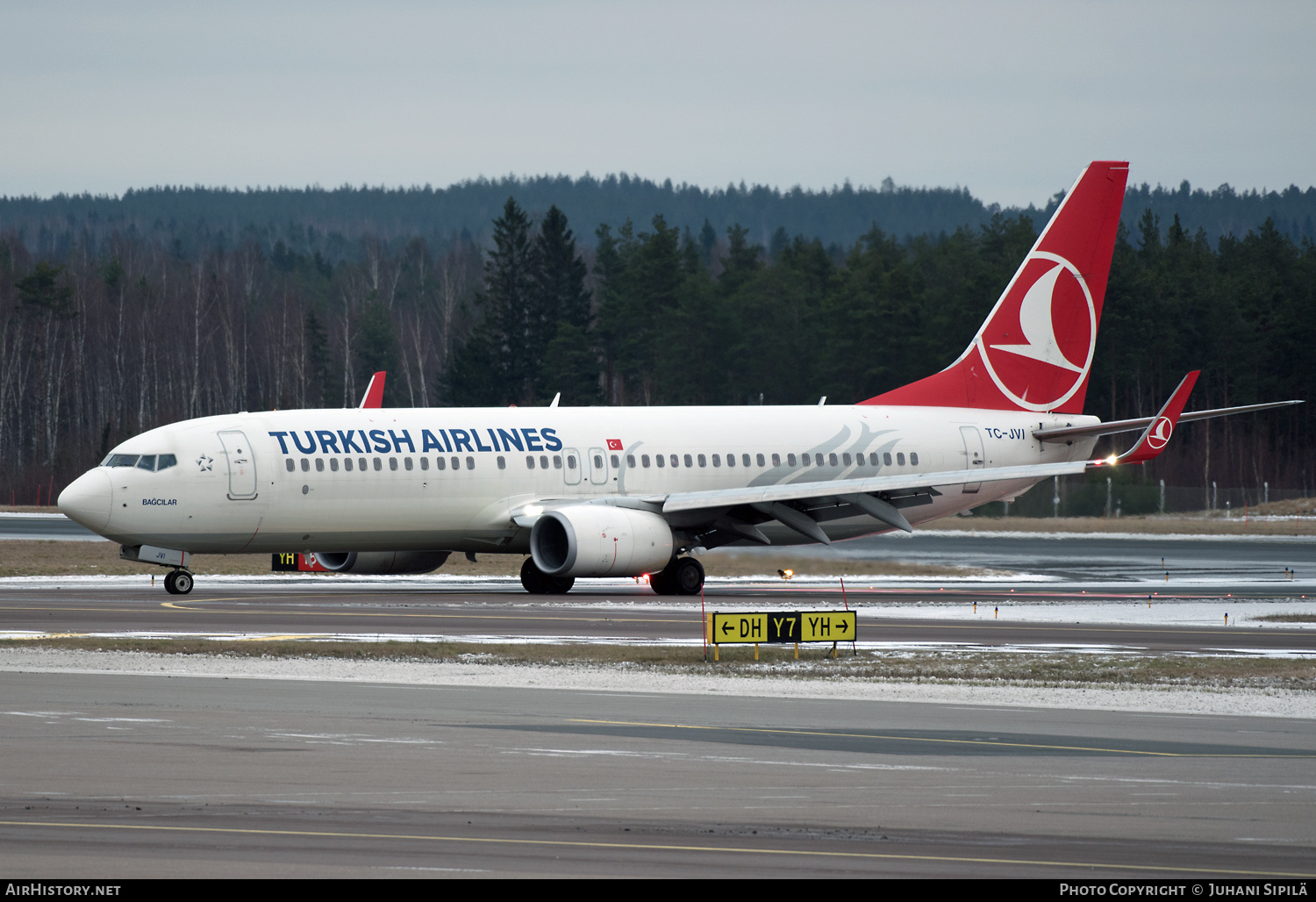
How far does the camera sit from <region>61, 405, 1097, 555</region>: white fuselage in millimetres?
34406

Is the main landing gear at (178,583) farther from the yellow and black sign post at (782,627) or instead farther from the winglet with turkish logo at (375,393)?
the yellow and black sign post at (782,627)

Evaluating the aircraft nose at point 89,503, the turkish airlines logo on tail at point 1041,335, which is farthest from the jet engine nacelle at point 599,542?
the turkish airlines logo on tail at point 1041,335

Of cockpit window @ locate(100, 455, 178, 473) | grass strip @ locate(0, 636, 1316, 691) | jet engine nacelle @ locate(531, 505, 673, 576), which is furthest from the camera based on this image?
jet engine nacelle @ locate(531, 505, 673, 576)

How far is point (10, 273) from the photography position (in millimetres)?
145875

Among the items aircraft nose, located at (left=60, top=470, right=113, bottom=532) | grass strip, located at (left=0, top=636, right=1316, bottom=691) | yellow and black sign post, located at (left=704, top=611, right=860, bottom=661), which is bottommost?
grass strip, located at (left=0, top=636, right=1316, bottom=691)

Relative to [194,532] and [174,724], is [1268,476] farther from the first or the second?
[174,724]

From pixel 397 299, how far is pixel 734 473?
150663 millimetres

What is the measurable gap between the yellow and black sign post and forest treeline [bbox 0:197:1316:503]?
198 ft

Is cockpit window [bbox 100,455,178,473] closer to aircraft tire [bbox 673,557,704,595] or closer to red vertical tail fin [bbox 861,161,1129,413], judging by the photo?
aircraft tire [bbox 673,557,704,595]

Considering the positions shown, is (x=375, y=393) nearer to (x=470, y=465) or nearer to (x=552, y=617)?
(x=470, y=465)

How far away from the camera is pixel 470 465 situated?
1448 inches

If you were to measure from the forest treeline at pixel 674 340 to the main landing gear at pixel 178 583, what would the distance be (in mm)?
56262

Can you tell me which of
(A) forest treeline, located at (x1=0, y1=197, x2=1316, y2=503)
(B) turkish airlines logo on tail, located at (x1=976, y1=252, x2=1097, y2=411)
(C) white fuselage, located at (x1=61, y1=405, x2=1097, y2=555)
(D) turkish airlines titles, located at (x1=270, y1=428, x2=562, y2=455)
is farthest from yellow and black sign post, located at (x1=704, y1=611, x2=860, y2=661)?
(A) forest treeline, located at (x1=0, y1=197, x2=1316, y2=503)

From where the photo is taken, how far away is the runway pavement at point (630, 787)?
33.4 feet
